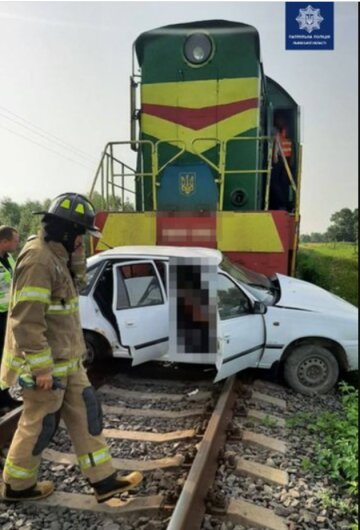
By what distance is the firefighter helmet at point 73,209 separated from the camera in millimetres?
2604

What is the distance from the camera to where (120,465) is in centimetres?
319

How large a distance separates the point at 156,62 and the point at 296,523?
217 inches

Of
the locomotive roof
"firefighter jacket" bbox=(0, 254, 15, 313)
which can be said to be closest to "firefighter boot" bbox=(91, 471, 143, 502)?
"firefighter jacket" bbox=(0, 254, 15, 313)

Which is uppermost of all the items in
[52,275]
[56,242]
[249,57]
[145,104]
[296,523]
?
[249,57]

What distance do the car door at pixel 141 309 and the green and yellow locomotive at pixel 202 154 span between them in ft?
2.23

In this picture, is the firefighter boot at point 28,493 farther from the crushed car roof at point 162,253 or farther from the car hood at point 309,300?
the car hood at point 309,300

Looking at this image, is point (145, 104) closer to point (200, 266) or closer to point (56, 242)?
point (200, 266)

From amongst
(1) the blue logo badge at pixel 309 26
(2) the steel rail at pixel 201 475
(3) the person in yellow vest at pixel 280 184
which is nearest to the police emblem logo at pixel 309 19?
(1) the blue logo badge at pixel 309 26

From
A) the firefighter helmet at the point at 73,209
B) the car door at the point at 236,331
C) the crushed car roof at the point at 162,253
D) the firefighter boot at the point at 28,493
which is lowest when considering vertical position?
the firefighter boot at the point at 28,493

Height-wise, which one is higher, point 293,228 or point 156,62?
point 156,62

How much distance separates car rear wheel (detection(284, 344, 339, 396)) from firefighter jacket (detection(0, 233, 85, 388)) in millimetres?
2445

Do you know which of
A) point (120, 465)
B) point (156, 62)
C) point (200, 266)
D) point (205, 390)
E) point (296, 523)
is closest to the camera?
point (296, 523)

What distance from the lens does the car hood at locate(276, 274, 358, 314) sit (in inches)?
178

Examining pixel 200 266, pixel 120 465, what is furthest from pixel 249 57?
pixel 120 465
